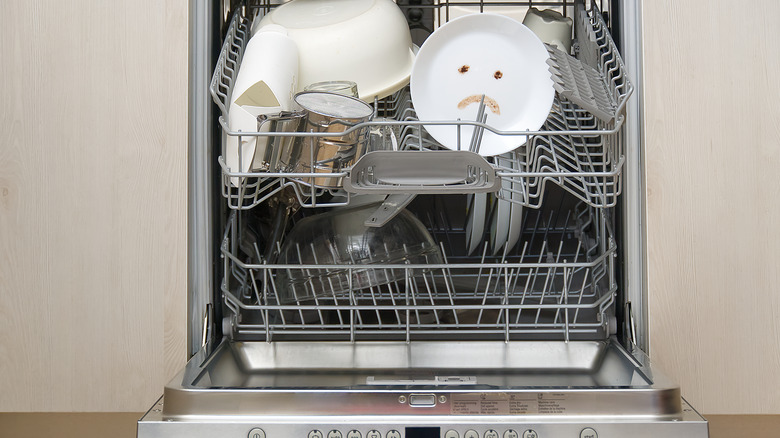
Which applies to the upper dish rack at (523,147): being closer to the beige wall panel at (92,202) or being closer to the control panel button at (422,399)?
the beige wall panel at (92,202)

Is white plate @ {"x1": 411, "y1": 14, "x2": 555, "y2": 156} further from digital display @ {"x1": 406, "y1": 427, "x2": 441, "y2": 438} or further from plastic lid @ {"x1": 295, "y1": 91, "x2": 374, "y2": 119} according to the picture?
digital display @ {"x1": 406, "y1": 427, "x2": 441, "y2": 438}

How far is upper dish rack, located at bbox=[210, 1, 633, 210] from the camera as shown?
2.56 feet

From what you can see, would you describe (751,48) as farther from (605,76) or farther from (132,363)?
(132,363)

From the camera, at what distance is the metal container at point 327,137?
0.82m

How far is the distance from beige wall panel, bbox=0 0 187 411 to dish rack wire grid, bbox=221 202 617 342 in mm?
106

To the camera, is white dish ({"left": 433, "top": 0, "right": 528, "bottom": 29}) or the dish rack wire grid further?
white dish ({"left": 433, "top": 0, "right": 528, "bottom": 29})

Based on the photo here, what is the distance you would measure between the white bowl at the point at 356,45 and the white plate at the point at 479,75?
0.06 meters

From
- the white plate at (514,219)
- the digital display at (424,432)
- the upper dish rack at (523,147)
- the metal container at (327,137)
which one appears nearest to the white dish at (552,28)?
the upper dish rack at (523,147)

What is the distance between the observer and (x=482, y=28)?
979 mm

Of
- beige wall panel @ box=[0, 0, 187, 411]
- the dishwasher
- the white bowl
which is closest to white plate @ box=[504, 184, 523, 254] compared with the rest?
the dishwasher

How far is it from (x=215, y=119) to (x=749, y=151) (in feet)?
2.41

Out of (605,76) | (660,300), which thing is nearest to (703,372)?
(660,300)

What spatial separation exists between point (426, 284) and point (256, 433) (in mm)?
356

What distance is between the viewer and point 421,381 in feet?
3.09
